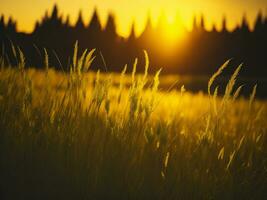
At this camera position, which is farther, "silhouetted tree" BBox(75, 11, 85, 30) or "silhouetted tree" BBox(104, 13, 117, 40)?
"silhouetted tree" BBox(104, 13, 117, 40)

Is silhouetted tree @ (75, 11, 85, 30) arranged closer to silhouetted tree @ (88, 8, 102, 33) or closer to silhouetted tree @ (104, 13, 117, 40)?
silhouetted tree @ (88, 8, 102, 33)

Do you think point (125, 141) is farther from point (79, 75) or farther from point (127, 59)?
point (127, 59)

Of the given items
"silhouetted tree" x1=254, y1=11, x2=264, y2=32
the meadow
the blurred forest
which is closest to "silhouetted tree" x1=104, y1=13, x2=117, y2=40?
the blurred forest

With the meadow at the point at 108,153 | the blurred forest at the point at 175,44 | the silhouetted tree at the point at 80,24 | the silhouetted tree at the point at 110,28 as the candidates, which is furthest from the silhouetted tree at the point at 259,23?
the meadow at the point at 108,153

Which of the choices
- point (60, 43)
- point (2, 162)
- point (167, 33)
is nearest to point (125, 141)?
point (2, 162)

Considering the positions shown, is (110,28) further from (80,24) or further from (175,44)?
(175,44)

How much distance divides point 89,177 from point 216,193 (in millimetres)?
621

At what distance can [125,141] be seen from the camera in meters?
2.30

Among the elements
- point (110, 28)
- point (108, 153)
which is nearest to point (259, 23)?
point (110, 28)

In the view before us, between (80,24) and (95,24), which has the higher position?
(95,24)

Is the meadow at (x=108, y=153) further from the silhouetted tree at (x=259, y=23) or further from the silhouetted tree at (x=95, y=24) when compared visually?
the silhouetted tree at (x=259, y=23)

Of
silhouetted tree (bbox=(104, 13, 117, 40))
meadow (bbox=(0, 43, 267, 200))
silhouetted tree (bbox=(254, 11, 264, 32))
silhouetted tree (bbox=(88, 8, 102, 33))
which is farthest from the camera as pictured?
silhouetted tree (bbox=(254, 11, 264, 32))

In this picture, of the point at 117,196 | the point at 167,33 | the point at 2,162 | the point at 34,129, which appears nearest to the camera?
the point at 117,196

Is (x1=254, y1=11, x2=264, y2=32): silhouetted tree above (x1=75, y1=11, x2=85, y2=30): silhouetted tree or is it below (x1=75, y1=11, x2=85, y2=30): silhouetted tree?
above
